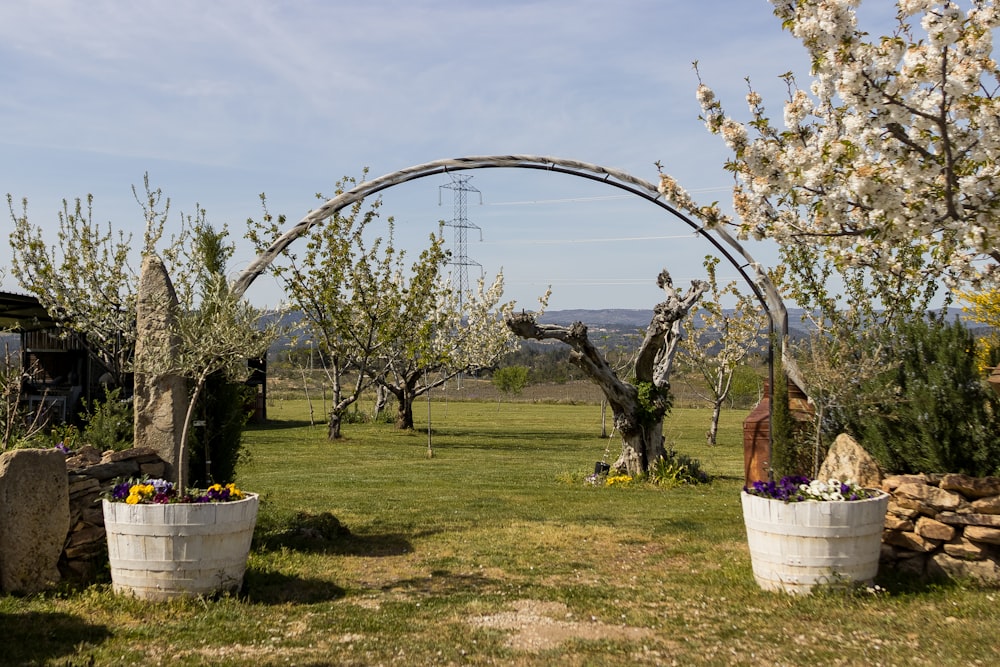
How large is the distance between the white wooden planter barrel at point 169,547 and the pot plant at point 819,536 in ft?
13.1

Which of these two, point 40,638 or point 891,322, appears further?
point 891,322

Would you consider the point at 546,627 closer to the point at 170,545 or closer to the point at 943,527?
the point at 170,545

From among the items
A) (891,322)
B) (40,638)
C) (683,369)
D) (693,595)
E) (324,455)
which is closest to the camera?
(40,638)

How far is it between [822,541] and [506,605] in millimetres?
2375

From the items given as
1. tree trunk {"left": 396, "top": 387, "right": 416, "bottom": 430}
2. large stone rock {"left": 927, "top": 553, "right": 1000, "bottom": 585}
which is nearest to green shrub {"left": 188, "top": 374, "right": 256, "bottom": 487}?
large stone rock {"left": 927, "top": 553, "right": 1000, "bottom": 585}

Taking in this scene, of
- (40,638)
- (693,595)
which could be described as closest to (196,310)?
(40,638)

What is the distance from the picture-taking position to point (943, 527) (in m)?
6.62

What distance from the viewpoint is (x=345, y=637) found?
5.50 m

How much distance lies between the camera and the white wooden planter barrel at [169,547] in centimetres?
605

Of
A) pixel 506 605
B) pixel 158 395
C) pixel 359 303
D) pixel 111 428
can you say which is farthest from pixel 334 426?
pixel 506 605

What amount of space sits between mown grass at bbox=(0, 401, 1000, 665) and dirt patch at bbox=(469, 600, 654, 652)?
0.02 meters

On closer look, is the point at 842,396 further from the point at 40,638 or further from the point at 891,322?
the point at 40,638

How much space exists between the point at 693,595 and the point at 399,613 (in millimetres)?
2296

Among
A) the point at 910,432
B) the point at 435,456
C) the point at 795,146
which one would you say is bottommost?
the point at 435,456
